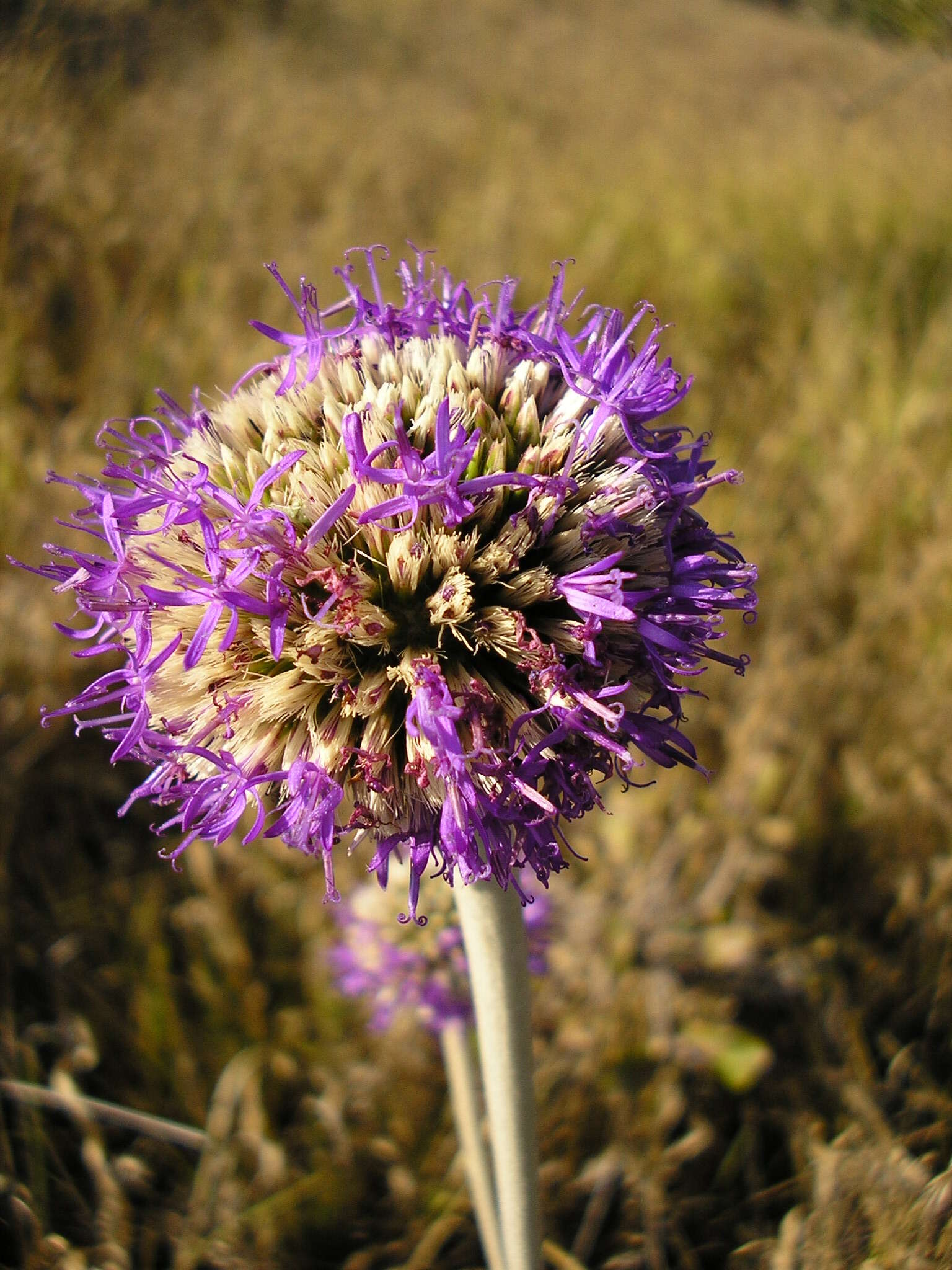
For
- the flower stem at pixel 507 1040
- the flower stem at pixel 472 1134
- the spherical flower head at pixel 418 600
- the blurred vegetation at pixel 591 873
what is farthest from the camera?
the blurred vegetation at pixel 591 873

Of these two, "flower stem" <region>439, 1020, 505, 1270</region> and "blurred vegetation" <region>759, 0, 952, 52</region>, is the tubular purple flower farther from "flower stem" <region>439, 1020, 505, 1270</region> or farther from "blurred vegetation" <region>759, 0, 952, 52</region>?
"blurred vegetation" <region>759, 0, 952, 52</region>

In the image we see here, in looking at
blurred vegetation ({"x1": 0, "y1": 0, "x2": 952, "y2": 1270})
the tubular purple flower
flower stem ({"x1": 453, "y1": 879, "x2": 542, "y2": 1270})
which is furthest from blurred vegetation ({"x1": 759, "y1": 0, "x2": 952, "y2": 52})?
the tubular purple flower

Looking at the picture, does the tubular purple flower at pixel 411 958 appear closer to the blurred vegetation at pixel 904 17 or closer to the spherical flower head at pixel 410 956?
the spherical flower head at pixel 410 956

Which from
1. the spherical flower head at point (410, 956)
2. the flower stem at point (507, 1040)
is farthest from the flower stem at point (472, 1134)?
the flower stem at point (507, 1040)

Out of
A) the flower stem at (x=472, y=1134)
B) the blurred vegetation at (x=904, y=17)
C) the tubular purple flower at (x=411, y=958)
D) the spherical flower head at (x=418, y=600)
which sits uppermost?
the blurred vegetation at (x=904, y=17)

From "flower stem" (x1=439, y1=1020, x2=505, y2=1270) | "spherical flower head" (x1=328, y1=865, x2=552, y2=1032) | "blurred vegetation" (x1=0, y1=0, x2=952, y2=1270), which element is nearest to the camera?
→ "flower stem" (x1=439, y1=1020, x2=505, y2=1270)

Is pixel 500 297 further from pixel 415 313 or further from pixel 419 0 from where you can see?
pixel 419 0
